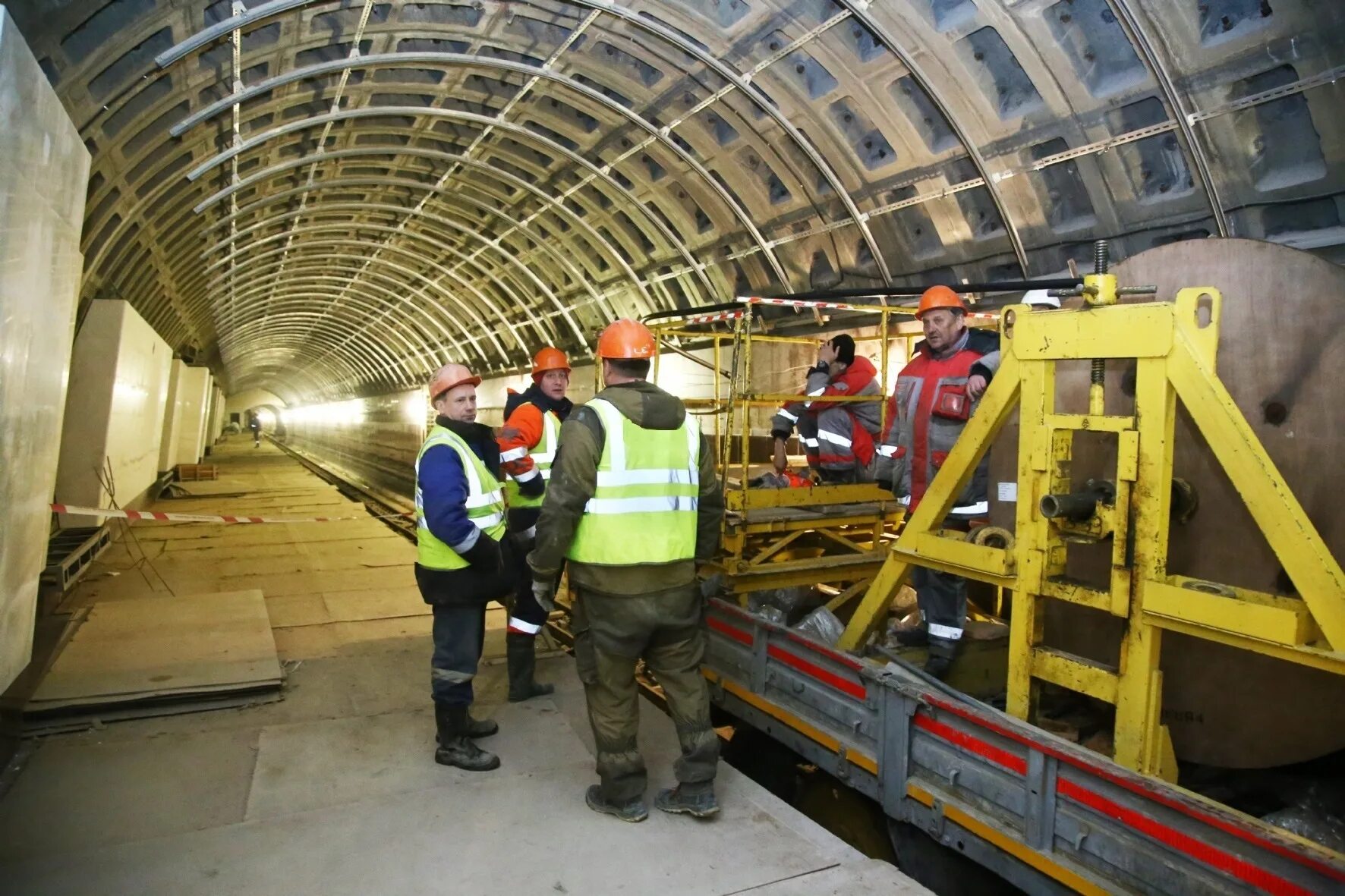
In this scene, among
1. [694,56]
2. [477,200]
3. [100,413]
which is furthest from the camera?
[477,200]

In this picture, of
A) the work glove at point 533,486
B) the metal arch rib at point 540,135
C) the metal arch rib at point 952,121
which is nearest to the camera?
the work glove at point 533,486

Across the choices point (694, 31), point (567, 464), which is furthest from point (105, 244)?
point (567, 464)

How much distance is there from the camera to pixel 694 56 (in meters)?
8.80

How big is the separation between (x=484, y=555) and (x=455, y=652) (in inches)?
18.4

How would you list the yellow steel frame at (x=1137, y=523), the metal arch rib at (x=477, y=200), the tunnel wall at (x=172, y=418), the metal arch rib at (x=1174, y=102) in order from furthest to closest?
1. the tunnel wall at (x=172, y=418)
2. the metal arch rib at (x=477, y=200)
3. the metal arch rib at (x=1174, y=102)
4. the yellow steel frame at (x=1137, y=523)

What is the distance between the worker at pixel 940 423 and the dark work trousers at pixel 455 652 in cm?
220

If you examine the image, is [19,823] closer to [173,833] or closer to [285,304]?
[173,833]

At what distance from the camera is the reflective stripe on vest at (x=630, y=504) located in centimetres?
333

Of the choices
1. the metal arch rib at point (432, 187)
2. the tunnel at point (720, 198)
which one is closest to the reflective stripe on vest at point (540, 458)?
the tunnel at point (720, 198)

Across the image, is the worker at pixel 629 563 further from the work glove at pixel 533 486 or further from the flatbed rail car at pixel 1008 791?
the work glove at pixel 533 486

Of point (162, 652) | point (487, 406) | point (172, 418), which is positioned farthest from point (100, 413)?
point (487, 406)

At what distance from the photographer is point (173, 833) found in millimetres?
3195

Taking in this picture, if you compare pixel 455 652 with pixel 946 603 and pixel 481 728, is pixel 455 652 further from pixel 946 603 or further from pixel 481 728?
pixel 946 603

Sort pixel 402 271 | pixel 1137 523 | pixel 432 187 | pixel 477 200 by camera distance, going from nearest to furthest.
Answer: pixel 1137 523, pixel 432 187, pixel 477 200, pixel 402 271
